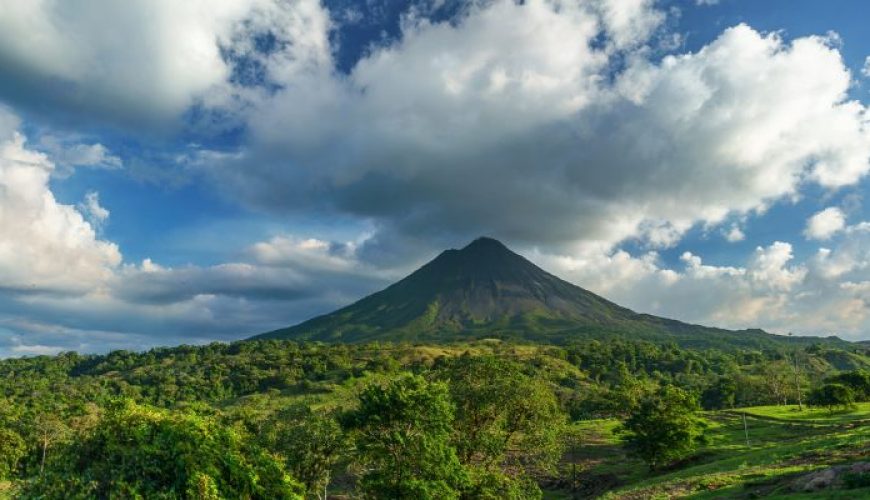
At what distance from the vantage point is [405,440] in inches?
1358

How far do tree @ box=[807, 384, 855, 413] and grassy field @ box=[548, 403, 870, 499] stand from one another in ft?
5.46

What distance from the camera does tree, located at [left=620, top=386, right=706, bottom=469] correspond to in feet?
209

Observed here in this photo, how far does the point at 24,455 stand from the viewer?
3536 inches

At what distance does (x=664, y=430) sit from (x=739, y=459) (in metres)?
11.0

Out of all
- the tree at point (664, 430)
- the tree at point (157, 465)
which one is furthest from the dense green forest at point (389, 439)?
the tree at point (664, 430)

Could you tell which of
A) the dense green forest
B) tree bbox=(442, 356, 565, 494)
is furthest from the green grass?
tree bbox=(442, 356, 565, 494)

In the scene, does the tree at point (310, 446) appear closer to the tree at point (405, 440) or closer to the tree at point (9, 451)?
the tree at point (405, 440)

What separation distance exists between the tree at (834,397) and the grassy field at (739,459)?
5.46ft

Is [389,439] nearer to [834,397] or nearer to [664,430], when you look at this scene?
[664,430]

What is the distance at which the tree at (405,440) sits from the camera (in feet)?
108

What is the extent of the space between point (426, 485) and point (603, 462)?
55.4 meters

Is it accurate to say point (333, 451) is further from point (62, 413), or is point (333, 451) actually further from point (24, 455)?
point (62, 413)

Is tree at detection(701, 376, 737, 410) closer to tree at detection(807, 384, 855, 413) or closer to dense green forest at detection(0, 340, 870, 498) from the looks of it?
dense green forest at detection(0, 340, 870, 498)

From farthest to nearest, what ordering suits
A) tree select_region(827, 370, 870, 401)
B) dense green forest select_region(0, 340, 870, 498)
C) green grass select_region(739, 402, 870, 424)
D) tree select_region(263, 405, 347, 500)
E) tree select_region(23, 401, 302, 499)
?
tree select_region(827, 370, 870, 401)
green grass select_region(739, 402, 870, 424)
tree select_region(263, 405, 347, 500)
dense green forest select_region(0, 340, 870, 498)
tree select_region(23, 401, 302, 499)
